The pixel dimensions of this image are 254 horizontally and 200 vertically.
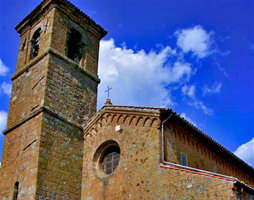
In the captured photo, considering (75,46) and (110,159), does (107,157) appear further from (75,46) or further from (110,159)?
(75,46)

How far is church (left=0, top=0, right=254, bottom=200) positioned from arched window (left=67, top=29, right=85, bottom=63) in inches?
1.9

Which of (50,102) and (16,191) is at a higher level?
(50,102)

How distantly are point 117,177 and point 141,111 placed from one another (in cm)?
256

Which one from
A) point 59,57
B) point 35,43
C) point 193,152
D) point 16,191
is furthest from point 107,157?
point 35,43

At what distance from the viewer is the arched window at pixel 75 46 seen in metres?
17.8

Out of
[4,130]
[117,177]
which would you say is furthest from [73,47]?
[117,177]

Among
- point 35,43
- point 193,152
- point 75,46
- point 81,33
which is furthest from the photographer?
point 81,33

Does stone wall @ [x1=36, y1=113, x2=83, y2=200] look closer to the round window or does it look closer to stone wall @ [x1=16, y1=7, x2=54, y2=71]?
the round window

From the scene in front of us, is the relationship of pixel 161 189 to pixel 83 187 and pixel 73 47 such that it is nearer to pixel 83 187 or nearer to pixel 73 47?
pixel 83 187

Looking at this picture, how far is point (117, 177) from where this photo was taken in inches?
529

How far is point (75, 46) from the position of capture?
59.5 feet

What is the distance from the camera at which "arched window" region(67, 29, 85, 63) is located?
17844mm

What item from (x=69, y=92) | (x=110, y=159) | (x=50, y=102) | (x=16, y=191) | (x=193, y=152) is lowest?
(x=16, y=191)

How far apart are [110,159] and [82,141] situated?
6.04ft
